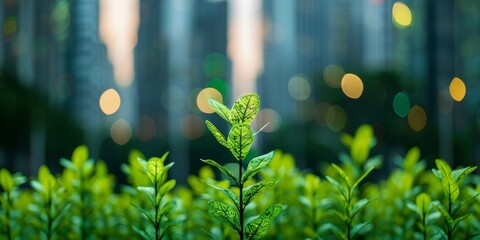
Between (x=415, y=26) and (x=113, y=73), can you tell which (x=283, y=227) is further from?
(x=113, y=73)

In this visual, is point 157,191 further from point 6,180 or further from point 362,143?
point 362,143

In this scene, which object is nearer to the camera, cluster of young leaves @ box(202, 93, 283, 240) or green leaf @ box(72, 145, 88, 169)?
cluster of young leaves @ box(202, 93, 283, 240)

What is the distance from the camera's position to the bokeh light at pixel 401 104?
98.6 ft

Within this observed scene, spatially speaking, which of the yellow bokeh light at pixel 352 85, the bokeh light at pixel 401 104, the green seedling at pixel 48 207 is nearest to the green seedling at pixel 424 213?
the green seedling at pixel 48 207

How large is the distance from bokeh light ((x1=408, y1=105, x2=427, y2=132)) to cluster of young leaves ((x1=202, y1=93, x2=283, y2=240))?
2855 cm

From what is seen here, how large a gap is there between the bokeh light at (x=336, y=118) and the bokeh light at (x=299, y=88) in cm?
2737

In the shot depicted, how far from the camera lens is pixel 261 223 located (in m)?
1.46

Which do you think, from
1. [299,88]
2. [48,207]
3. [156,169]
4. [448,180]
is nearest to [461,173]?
[448,180]

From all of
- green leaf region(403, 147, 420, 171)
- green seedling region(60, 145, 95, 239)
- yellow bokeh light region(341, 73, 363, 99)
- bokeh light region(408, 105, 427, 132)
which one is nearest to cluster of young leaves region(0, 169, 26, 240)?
green seedling region(60, 145, 95, 239)

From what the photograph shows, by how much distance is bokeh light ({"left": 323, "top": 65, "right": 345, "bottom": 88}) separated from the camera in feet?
111

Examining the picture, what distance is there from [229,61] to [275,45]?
8010 millimetres

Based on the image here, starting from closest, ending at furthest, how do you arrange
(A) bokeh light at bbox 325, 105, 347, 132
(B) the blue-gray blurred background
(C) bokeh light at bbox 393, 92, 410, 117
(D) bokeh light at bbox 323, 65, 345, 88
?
(B) the blue-gray blurred background
(C) bokeh light at bbox 393, 92, 410, 117
(A) bokeh light at bbox 325, 105, 347, 132
(D) bokeh light at bbox 323, 65, 345, 88

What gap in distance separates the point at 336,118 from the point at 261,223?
32761 mm

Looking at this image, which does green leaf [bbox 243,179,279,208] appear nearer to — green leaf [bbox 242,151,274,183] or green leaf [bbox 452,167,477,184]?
green leaf [bbox 242,151,274,183]
